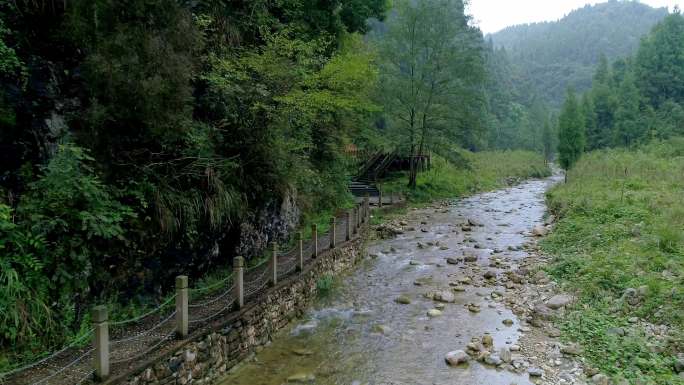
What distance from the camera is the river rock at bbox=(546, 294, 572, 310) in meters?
9.72

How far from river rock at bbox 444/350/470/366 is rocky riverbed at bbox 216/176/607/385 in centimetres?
2

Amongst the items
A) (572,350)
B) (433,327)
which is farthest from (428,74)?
(572,350)

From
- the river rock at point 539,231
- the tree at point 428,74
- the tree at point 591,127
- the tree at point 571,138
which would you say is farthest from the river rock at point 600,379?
the tree at point 591,127

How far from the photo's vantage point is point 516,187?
36.5 meters

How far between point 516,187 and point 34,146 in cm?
3597

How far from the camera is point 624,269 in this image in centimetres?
1008

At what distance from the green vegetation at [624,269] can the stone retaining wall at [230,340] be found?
5666 mm

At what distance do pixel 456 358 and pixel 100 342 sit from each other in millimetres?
5761

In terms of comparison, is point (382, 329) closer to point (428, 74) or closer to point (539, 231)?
point (539, 231)

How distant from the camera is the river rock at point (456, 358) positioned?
765 cm

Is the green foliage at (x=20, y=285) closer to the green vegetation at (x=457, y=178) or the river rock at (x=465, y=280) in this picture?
the river rock at (x=465, y=280)

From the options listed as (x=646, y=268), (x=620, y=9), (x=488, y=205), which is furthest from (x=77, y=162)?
(x=620, y=9)

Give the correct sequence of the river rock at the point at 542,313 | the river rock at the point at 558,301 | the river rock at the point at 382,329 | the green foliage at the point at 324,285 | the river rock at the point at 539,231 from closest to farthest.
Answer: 1. the river rock at the point at 382,329
2. the river rock at the point at 542,313
3. the river rock at the point at 558,301
4. the green foliage at the point at 324,285
5. the river rock at the point at 539,231

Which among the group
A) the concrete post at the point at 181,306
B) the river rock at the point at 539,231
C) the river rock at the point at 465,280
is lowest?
the river rock at the point at 465,280
